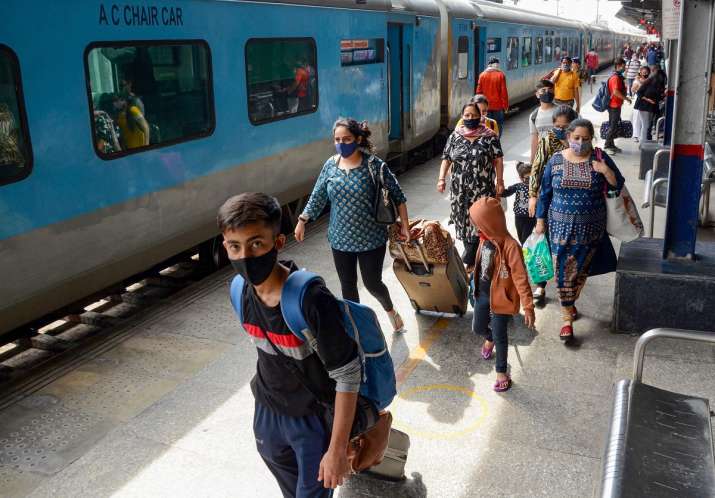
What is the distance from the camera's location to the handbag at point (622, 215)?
16.6 feet

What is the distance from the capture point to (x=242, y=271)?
7.82 feet

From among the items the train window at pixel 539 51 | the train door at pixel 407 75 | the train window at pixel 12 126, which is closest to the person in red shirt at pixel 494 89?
the train door at pixel 407 75

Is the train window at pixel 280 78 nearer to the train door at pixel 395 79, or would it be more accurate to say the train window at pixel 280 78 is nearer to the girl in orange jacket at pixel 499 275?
the train door at pixel 395 79

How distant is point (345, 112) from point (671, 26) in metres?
3.80

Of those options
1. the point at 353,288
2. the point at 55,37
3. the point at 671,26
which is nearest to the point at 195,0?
the point at 55,37

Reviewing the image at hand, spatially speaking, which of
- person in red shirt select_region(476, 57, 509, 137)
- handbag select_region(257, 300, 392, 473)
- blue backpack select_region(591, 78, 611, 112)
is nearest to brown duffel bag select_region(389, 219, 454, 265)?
handbag select_region(257, 300, 392, 473)

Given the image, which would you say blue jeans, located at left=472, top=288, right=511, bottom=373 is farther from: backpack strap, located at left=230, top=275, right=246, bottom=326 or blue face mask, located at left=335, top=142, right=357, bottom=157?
backpack strap, located at left=230, top=275, right=246, bottom=326

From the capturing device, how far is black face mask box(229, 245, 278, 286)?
2.37 metres

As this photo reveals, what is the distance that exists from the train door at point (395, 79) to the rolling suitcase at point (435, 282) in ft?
18.7

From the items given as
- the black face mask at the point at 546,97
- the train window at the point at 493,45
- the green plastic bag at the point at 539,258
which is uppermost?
the train window at the point at 493,45

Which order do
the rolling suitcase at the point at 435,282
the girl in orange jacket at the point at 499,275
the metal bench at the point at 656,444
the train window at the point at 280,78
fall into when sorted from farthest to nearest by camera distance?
the train window at the point at 280,78 < the rolling suitcase at the point at 435,282 < the girl in orange jacket at the point at 499,275 < the metal bench at the point at 656,444

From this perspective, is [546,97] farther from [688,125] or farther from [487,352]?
[487,352]

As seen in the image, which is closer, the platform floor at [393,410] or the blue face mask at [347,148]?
the platform floor at [393,410]

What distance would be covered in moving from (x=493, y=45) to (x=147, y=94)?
490 inches
